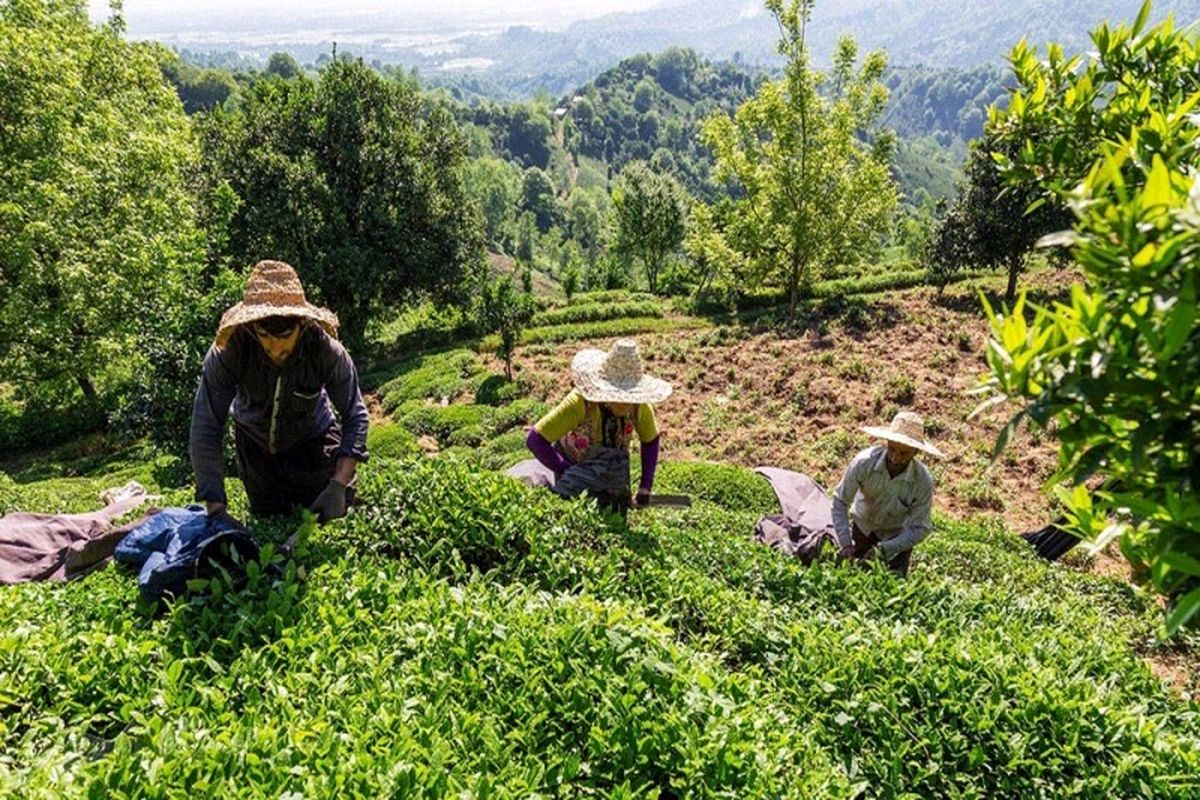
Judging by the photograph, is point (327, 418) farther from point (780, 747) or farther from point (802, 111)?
point (802, 111)

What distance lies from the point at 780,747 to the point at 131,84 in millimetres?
27668

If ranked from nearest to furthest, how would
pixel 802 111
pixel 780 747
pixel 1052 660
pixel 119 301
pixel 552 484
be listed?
pixel 780 747
pixel 1052 660
pixel 552 484
pixel 119 301
pixel 802 111

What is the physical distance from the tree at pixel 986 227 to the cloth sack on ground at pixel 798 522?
17.6 m

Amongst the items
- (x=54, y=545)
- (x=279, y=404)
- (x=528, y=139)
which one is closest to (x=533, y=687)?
(x=279, y=404)

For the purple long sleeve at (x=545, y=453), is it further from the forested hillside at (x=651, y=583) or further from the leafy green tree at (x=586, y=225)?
the leafy green tree at (x=586, y=225)

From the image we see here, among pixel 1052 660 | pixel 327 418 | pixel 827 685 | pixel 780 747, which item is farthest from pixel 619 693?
pixel 327 418

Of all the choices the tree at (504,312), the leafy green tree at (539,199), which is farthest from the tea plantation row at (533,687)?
the leafy green tree at (539,199)

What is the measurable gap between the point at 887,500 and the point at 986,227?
20090 millimetres

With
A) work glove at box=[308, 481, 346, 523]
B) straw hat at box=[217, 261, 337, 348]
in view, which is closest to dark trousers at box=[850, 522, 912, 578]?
work glove at box=[308, 481, 346, 523]

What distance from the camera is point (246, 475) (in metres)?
5.27

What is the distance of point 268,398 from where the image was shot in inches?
191

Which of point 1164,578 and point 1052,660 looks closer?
point 1164,578

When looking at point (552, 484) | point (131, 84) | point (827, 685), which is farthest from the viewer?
point (131, 84)

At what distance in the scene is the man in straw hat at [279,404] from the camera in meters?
4.56
